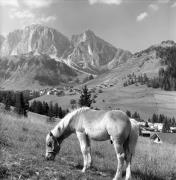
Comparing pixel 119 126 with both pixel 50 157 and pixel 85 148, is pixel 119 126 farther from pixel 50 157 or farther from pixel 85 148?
pixel 50 157

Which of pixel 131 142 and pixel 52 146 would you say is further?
pixel 52 146

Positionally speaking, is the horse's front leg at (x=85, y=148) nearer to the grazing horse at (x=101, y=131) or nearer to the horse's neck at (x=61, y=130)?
the grazing horse at (x=101, y=131)

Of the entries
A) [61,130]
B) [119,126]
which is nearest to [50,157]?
[61,130]

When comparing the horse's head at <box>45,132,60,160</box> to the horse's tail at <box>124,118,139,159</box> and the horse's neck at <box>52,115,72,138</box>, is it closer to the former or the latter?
the horse's neck at <box>52,115,72,138</box>

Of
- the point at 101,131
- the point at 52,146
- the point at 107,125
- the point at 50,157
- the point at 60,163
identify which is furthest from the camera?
the point at 52,146

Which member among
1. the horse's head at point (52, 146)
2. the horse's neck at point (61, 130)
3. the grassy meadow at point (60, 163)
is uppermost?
the horse's neck at point (61, 130)

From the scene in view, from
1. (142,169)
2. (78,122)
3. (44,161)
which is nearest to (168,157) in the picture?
(142,169)

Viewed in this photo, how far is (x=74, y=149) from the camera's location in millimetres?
13680

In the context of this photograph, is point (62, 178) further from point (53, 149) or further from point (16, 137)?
point (16, 137)

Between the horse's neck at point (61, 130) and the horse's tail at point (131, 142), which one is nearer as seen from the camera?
the horse's tail at point (131, 142)

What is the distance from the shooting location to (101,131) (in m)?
9.74

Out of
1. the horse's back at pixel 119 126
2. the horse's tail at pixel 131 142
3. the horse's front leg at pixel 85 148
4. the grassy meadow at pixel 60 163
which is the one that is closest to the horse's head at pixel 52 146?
the grassy meadow at pixel 60 163

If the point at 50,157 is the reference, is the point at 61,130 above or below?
above

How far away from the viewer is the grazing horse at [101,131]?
370 inches
